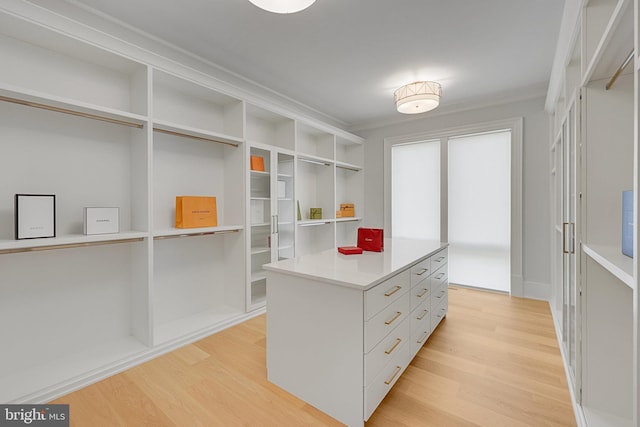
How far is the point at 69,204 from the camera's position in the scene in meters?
2.12

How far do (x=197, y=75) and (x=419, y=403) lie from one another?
3.13m

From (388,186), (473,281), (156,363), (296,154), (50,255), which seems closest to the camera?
(50,255)

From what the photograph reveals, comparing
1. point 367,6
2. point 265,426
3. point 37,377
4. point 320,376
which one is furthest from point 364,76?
point 37,377

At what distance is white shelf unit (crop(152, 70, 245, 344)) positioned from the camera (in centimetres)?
264

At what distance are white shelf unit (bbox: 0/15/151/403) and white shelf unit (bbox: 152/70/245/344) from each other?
0.80ft

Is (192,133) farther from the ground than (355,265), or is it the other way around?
(192,133)

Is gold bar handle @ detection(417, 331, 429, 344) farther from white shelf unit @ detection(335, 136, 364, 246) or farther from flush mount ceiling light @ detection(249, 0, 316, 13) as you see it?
white shelf unit @ detection(335, 136, 364, 246)

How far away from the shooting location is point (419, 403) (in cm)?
172

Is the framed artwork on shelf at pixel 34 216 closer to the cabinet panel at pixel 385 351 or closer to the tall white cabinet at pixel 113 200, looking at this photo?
the tall white cabinet at pixel 113 200

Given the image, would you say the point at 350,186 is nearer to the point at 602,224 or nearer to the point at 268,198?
the point at 268,198

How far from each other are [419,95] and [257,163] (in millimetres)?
1944

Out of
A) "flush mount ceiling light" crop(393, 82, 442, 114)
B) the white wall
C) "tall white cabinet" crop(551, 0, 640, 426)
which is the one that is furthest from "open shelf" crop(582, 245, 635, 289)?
the white wall

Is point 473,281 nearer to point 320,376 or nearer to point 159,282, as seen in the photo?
point 320,376

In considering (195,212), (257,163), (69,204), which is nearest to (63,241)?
(69,204)
